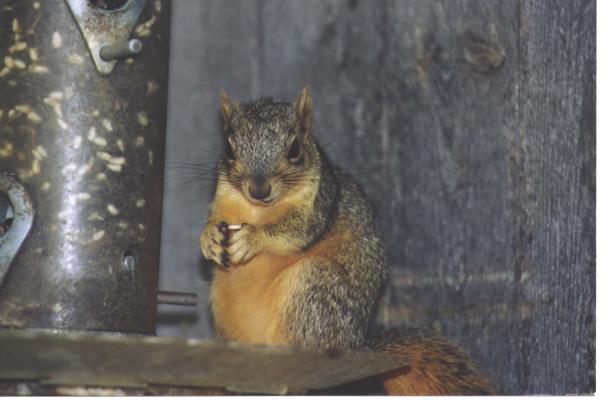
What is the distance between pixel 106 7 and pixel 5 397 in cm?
112

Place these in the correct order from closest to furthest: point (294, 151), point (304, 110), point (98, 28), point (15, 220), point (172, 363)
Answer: point (172, 363)
point (15, 220)
point (98, 28)
point (294, 151)
point (304, 110)

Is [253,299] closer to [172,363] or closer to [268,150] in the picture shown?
[268,150]

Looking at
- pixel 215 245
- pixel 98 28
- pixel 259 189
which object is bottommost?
pixel 215 245

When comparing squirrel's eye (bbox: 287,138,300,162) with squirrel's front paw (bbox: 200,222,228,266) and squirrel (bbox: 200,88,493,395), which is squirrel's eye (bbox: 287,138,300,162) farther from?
squirrel's front paw (bbox: 200,222,228,266)

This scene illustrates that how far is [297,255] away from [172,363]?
1.15m

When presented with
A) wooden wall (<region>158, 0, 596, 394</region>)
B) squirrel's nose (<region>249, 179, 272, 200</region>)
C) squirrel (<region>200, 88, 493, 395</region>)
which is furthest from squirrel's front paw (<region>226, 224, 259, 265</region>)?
wooden wall (<region>158, 0, 596, 394</region>)

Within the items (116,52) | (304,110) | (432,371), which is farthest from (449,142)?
(116,52)

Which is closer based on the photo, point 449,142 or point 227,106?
point 449,142

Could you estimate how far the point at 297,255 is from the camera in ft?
12.0

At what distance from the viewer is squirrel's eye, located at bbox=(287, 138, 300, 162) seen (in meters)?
3.61

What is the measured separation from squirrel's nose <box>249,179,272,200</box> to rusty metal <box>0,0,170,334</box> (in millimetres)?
309

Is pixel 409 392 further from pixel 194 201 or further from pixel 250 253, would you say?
pixel 194 201

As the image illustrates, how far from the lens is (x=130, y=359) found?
250 cm

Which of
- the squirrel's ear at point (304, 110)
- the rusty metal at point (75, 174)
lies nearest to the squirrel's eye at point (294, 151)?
the squirrel's ear at point (304, 110)
